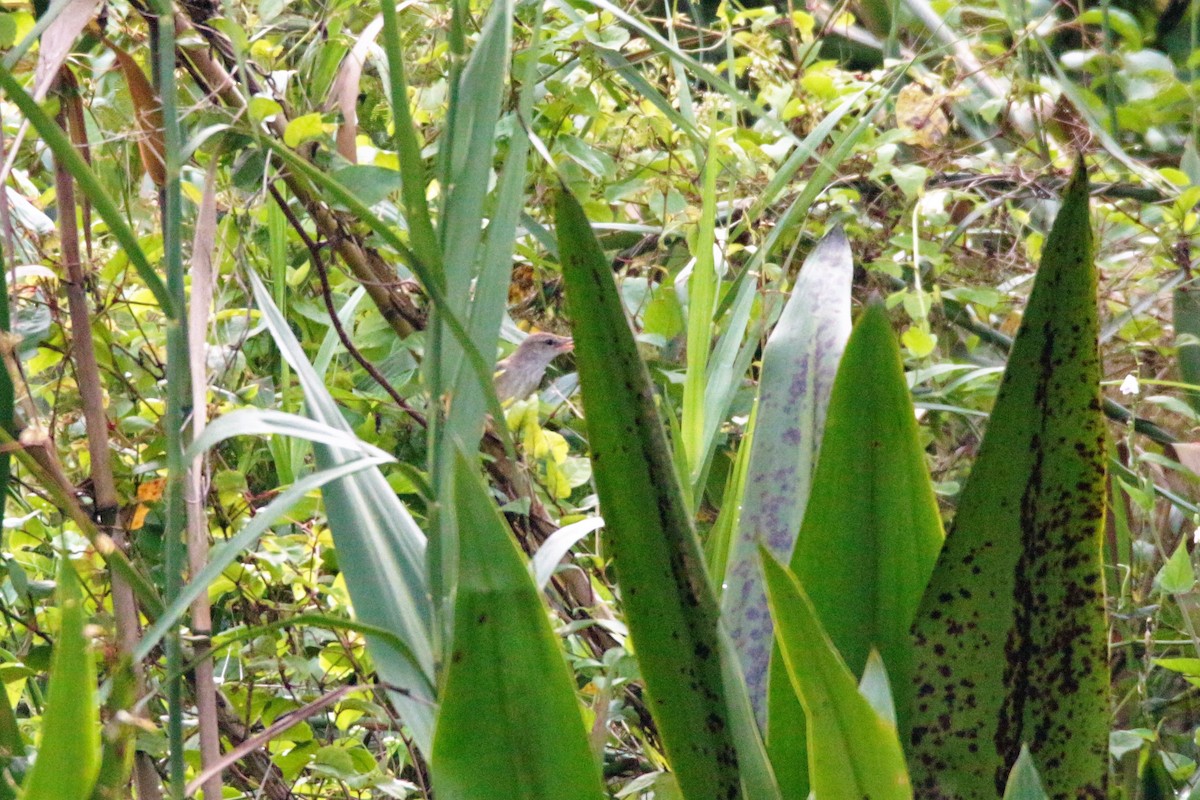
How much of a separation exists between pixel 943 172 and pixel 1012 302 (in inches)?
8.2

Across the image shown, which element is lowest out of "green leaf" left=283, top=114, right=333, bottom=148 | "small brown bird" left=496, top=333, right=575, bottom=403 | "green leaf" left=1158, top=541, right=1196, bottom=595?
"green leaf" left=1158, top=541, right=1196, bottom=595

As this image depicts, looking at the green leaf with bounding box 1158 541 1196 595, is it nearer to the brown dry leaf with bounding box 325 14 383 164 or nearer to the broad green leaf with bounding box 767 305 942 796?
the broad green leaf with bounding box 767 305 942 796

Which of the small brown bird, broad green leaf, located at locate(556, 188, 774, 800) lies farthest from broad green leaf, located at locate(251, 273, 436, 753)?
the small brown bird

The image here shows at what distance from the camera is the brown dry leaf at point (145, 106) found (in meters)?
0.74

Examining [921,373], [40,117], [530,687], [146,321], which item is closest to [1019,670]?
[530,687]

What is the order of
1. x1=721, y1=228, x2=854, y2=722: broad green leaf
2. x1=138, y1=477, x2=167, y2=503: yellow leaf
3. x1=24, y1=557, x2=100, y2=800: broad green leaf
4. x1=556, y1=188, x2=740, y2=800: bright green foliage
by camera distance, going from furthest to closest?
x1=138, y1=477, x2=167, y2=503: yellow leaf, x1=721, y1=228, x2=854, y2=722: broad green leaf, x1=556, y1=188, x2=740, y2=800: bright green foliage, x1=24, y1=557, x2=100, y2=800: broad green leaf

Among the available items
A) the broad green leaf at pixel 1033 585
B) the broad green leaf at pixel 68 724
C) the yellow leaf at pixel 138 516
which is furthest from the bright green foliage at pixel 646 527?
the yellow leaf at pixel 138 516

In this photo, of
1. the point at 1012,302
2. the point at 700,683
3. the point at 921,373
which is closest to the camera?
the point at 700,683

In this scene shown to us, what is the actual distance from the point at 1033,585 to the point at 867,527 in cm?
8

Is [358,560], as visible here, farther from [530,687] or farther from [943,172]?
[943,172]

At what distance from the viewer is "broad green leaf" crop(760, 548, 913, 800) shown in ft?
1.59

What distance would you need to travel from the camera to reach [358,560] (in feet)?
2.12

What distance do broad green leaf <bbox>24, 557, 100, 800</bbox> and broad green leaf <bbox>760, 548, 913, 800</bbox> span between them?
257mm

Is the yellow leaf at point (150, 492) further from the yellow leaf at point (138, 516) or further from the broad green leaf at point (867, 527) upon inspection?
the broad green leaf at point (867, 527)
